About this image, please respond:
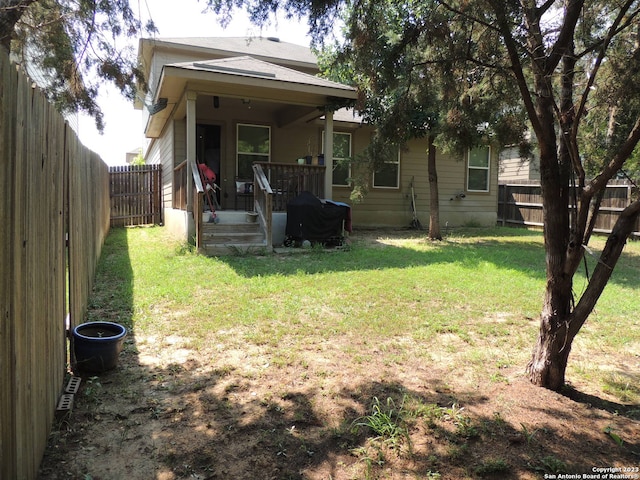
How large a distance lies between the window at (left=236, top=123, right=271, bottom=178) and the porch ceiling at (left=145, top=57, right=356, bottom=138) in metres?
1.88

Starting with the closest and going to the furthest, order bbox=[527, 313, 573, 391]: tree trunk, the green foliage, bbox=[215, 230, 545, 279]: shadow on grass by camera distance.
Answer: the green foliage → bbox=[527, 313, 573, 391]: tree trunk → bbox=[215, 230, 545, 279]: shadow on grass

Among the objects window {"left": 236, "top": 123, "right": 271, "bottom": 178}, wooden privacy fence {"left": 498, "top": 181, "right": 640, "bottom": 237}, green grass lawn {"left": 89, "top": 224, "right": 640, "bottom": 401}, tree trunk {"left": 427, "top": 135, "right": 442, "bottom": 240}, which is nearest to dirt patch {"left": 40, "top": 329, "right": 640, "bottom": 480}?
green grass lawn {"left": 89, "top": 224, "right": 640, "bottom": 401}

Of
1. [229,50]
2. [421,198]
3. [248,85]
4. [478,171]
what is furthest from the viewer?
[478,171]

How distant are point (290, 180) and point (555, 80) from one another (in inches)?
279

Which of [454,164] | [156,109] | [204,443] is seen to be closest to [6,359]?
[204,443]

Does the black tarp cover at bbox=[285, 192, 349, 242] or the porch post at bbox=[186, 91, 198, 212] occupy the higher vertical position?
the porch post at bbox=[186, 91, 198, 212]

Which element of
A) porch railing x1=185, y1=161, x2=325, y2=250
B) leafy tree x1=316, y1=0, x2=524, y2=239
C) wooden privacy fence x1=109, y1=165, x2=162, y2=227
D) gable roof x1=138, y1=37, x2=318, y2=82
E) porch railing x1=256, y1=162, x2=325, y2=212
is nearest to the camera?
leafy tree x1=316, y1=0, x2=524, y2=239

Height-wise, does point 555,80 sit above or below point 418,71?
below

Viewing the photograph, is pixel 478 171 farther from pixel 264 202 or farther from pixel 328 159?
pixel 264 202

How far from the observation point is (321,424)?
2791 mm

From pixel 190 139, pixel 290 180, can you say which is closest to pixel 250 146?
pixel 290 180

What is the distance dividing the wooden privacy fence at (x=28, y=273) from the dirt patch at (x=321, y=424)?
36cm

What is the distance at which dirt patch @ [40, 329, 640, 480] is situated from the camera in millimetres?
2361

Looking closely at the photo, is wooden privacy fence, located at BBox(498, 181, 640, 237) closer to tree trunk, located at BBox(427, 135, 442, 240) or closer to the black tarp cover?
tree trunk, located at BBox(427, 135, 442, 240)
